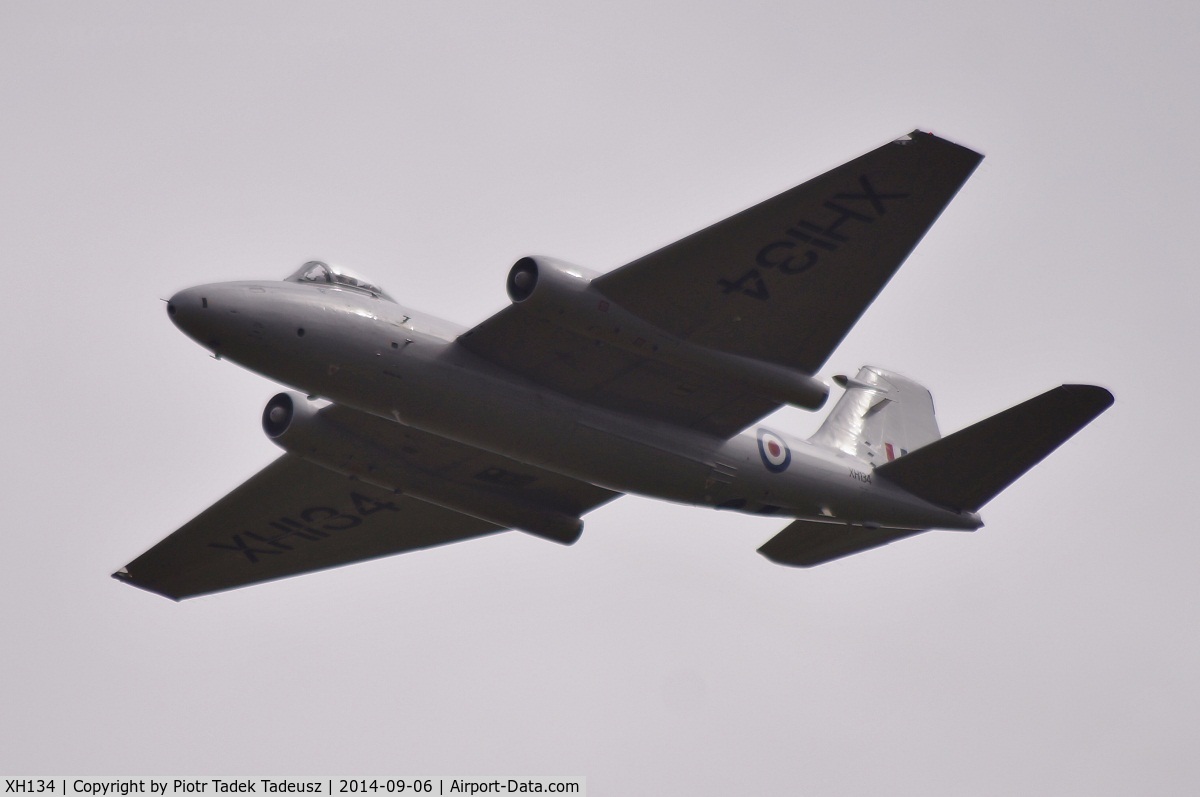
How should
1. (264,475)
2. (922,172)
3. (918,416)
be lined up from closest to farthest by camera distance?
(922,172) < (264,475) < (918,416)

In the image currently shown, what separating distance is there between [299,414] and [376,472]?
1.77m

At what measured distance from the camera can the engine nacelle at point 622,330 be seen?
71.3 ft

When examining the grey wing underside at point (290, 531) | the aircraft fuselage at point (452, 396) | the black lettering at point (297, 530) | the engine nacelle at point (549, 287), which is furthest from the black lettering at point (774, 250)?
the black lettering at point (297, 530)

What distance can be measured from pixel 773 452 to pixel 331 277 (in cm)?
818

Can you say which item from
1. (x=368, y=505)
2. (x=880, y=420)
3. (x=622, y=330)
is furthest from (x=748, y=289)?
(x=368, y=505)

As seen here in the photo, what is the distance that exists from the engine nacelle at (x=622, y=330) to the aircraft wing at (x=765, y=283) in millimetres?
167

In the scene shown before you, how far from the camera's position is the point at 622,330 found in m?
22.5

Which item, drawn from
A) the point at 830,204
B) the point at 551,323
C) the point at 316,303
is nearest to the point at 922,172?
the point at 830,204

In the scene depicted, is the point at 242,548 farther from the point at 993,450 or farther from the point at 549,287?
the point at 993,450

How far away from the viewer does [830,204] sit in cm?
2233

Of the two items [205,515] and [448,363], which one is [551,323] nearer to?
[448,363]

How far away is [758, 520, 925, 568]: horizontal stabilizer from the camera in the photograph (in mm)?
27844

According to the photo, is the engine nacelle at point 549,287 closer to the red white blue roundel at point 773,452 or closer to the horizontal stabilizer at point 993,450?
the red white blue roundel at point 773,452

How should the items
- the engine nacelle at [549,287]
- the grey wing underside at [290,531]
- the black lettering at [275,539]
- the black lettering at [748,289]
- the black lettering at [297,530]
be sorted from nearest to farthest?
the engine nacelle at [549,287], the black lettering at [748,289], the grey wing underside at [290,531], the black lettering at [297,530], the black lettering at [275,539]
